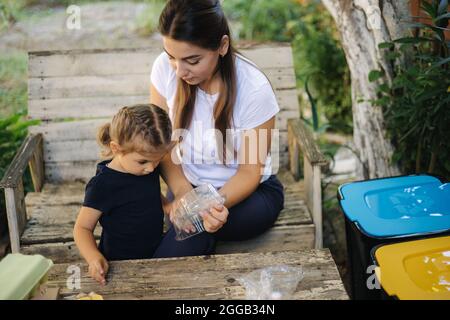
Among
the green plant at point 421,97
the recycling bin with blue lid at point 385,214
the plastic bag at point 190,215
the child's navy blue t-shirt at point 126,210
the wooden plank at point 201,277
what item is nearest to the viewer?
the wooden plank at point 201,277

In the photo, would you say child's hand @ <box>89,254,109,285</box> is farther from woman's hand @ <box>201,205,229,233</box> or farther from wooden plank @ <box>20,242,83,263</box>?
wooden plank @ <box>20,242,83,263</box>

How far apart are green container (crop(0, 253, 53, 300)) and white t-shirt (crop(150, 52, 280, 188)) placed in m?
1.01

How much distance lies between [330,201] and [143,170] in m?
1.71

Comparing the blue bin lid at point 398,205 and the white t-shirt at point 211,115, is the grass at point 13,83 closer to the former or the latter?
the white t-shirt at point 211,115

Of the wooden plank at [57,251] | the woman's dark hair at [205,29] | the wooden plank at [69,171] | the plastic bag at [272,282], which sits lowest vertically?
the wooden plank at [57,251]

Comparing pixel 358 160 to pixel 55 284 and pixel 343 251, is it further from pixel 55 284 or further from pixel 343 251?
pixel 55 284

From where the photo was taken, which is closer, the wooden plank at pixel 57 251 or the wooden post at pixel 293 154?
the wooden plank at pixel 57 251

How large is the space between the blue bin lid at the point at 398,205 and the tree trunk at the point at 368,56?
719 millimetres

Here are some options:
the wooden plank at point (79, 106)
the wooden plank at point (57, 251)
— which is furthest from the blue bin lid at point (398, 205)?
the wooden plank at point (79, 106)

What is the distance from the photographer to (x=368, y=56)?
119 inches

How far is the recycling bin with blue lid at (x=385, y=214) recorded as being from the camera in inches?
81.8

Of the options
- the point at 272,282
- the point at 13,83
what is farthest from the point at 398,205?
the point at 13,83

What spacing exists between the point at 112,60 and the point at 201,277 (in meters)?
1.87
